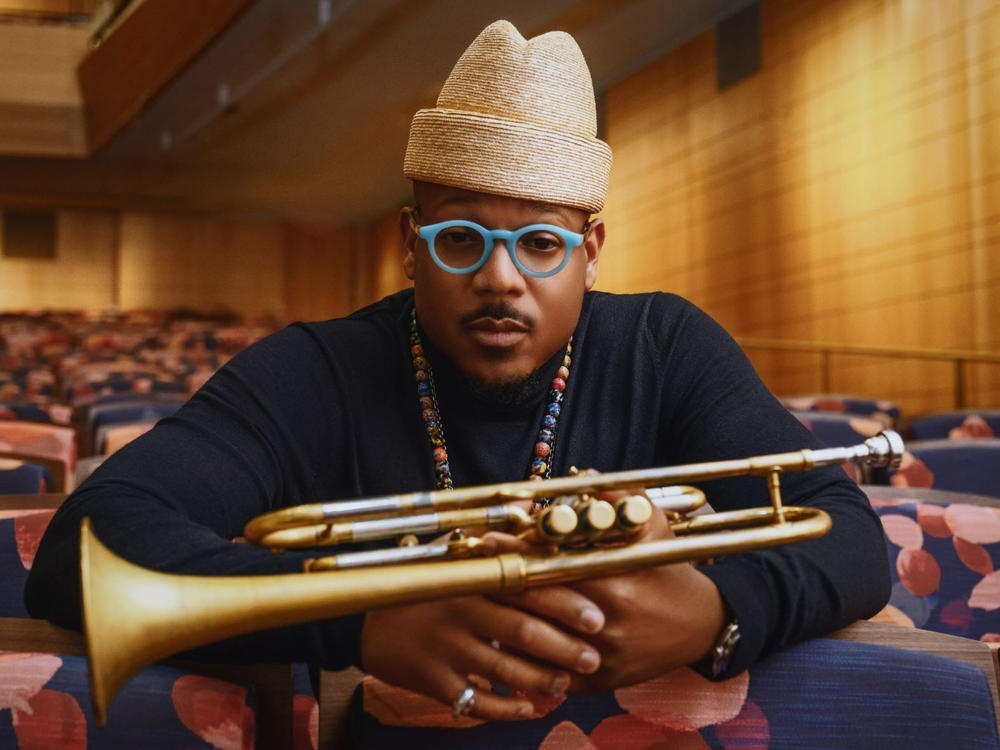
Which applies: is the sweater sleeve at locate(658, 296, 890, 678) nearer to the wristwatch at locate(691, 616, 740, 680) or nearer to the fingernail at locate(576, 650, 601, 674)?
the wristwatch at locate(691, 616, 740, 680)

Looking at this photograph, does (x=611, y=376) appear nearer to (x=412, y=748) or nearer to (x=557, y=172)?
(x=557, y=172)

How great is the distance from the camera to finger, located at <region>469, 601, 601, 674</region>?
743mm

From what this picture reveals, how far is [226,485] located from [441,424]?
31 cm

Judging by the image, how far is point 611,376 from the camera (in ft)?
4.37

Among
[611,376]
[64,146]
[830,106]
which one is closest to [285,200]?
[64,146]

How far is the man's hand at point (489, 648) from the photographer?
75 centimetres

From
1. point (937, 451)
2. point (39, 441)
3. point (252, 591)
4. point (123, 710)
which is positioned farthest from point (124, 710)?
point (39, 441)

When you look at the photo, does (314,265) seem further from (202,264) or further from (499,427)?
(499,427)

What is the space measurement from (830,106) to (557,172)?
6570mm

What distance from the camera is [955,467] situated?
6.46 ft

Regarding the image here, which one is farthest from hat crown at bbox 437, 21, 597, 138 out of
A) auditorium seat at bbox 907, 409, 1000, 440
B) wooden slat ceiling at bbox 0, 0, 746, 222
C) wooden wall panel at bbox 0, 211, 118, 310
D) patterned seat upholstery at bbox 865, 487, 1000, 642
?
wooden wall panel at bbox 0, 211, 118, 310

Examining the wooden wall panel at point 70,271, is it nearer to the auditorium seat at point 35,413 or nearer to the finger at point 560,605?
the auditorium seat at point 35,413

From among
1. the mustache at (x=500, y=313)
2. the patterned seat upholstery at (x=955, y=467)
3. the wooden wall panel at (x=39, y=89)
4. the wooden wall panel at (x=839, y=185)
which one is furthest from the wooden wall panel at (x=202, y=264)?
the mustache at (x=500, y=313)

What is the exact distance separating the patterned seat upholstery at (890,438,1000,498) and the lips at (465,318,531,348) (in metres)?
1.08
